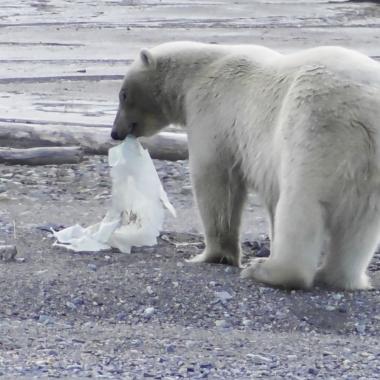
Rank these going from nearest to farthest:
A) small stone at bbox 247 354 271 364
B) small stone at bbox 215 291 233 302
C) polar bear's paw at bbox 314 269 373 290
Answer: small stone at bbox 247 354 271 364 < small stone at bbox 215 291 233 302 < polar bear's paw at bbox 314 269 373 290

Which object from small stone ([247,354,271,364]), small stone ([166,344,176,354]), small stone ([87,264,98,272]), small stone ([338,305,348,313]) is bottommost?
small stone ([87,264,98,272])

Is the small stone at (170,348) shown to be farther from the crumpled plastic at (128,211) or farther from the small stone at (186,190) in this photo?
the small stone at (186,190)

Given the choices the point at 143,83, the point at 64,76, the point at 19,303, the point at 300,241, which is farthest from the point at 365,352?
the point at 64,76

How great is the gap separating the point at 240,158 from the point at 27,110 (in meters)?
5.99

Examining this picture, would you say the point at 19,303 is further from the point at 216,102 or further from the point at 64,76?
the point at 64,76

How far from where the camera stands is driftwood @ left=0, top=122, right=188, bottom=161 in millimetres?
9977

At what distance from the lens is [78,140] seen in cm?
1002

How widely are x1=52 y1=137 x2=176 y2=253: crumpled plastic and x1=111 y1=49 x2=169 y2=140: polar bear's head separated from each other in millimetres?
162

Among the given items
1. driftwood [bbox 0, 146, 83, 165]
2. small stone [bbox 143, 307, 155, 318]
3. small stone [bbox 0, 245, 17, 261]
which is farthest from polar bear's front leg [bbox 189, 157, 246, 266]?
driftwood [bbox 0, 146, 83, 165]

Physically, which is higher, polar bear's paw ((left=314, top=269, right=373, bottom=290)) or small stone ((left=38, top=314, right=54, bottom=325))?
small stone ((left=38, top=314, right=54, bottom=325))

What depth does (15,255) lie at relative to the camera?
6953 mm

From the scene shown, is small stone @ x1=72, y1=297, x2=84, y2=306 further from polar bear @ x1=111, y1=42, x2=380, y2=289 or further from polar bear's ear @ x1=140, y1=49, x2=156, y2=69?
polar bear's ear @ x1=140, y1=49, x2=156, y2=69

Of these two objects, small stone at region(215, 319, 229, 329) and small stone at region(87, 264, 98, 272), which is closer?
small stone at region(215, 319, 229, 329)

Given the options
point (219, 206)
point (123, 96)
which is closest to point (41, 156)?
point (123, 96)
